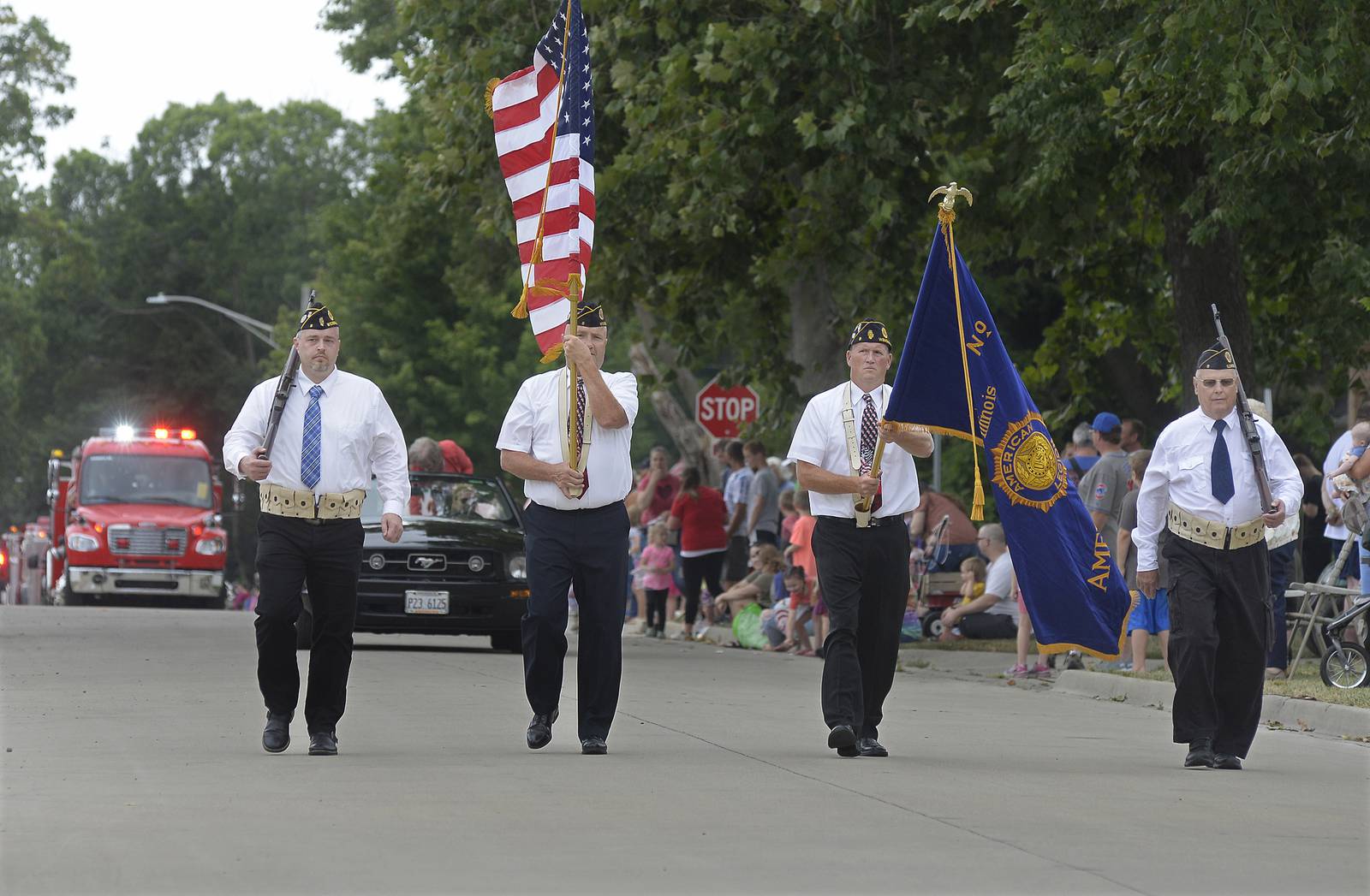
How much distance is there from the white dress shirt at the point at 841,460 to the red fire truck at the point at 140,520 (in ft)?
87.2

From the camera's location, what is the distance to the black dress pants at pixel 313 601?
10.5 metres

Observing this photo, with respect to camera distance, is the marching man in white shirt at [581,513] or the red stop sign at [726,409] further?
the red stop sign at [726,409]

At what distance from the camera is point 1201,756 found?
10.8m

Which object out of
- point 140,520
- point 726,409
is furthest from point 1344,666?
point 140,520

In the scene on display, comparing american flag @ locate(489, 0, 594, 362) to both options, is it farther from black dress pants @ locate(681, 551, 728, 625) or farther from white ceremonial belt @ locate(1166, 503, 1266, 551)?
black dress pants @ locate(681, 551, 728, 625)

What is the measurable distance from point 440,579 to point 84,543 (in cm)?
1748

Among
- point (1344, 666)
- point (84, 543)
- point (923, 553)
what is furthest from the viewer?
point (84, 543)

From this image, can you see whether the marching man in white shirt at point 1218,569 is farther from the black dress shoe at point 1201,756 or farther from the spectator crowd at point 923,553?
the spectator crowd at point 923,553

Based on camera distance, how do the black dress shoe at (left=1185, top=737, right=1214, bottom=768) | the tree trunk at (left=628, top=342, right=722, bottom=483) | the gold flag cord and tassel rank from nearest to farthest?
the black dress shoe at (left=1185, top=737, right=1214, bottom=768) → the gold flag cord and tassel → the tree trunk at (left=628, top=342, right=722, bottom=483)

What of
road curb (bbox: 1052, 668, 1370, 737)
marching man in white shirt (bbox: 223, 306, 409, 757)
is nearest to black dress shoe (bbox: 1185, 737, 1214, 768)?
road curb (bbox: 1052, 668, 1370, 737)

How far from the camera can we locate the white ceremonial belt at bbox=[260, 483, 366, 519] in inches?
413

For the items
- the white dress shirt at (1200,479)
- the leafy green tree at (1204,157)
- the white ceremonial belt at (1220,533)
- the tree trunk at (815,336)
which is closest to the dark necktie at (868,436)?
the white dress shirt at (1200,479)

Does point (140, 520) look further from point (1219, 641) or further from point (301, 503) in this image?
point (1219, 641)

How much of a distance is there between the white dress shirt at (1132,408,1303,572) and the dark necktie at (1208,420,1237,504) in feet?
0.05
